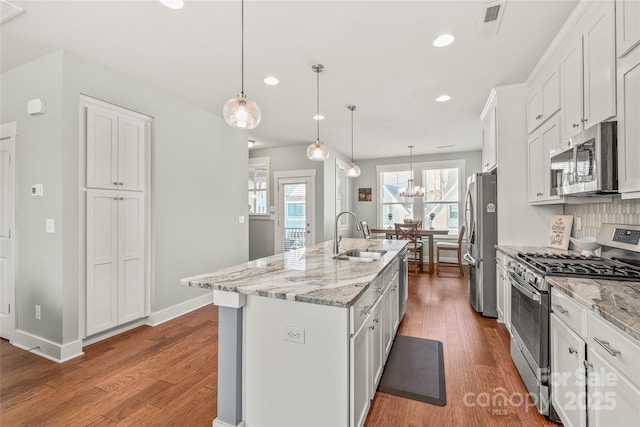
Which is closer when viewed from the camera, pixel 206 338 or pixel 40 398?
pixel 40 398

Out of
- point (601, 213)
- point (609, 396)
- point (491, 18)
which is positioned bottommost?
point (609, 396)

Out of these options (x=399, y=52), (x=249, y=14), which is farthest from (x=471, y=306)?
(x=249, y=14)

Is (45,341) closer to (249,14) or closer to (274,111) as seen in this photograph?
(249,14)

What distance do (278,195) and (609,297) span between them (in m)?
5.57

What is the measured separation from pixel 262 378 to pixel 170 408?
821mm

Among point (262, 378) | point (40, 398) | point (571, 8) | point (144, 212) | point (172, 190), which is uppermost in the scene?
point (571, 8)

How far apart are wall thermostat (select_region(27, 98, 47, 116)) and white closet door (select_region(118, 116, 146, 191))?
0.56m

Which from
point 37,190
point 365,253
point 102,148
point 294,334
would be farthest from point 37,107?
point 365,253

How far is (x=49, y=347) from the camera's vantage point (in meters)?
2.55

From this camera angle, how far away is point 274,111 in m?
4.18

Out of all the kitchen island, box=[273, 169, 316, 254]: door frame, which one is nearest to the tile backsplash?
the kitchen island

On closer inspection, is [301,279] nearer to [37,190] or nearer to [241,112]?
[241,112]

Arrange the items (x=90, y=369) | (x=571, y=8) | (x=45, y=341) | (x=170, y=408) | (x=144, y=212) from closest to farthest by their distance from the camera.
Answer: (x=170, y=408)
(x=571, y=8)
(x=90, y=369)
(x=45, y=341)
(x=144, y=212)

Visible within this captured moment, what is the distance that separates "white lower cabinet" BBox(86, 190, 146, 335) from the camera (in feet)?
9.02
